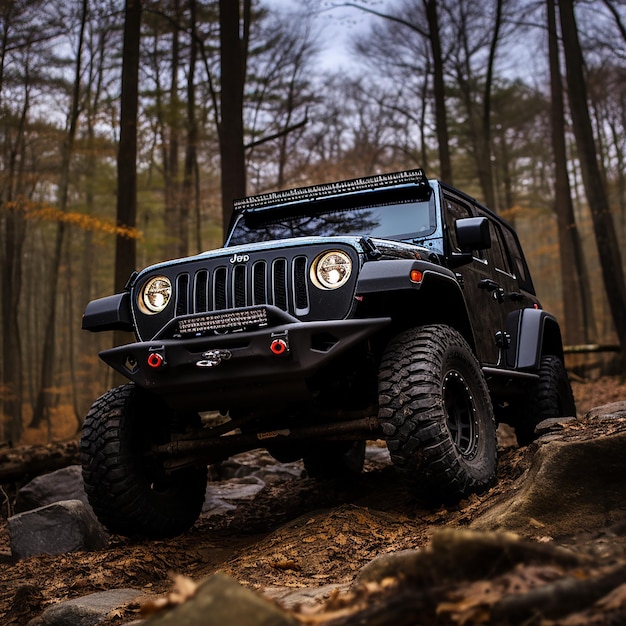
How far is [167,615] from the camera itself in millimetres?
1592

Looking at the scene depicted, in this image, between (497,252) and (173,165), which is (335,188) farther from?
(173,165)

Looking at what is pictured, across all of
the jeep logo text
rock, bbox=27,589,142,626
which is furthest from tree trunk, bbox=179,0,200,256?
rock, bbox=27,589,142,626

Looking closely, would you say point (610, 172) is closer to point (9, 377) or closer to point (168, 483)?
point (9, 377)

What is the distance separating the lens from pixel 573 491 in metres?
3.41

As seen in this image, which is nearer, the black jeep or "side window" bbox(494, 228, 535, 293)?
the black jeep

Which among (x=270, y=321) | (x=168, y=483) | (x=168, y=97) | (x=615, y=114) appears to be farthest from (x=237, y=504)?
(x=615, y=114)

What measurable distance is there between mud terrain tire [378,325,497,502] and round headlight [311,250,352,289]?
1.79 ft

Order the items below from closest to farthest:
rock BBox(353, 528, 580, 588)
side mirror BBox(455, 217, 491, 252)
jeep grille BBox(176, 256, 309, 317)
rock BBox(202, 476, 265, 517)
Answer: rock BBox(353, 528, 580, 588) → jeep grille BBox(176, 256, 309, 317) → side mirror BBox(455, 217, 491, 252) → rock BBox(202, 476, 265, 517)

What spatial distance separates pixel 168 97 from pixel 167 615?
20.3m

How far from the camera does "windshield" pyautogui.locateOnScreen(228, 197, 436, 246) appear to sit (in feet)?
18.0

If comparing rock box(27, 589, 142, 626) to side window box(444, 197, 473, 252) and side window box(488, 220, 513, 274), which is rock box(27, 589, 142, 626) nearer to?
side window box(444, 197, 473, 252)

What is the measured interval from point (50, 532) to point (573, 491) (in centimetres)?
368

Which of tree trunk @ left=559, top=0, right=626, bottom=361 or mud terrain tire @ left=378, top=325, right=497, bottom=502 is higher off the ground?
tree trunk @ left=559, top=0, right=626, bottom=361

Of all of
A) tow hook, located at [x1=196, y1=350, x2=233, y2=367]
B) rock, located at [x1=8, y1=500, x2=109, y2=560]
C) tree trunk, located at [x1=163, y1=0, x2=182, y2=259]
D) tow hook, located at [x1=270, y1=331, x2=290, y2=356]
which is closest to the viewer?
tow hook, located at [x1=270, y1=331, x2=290, y2=356]
